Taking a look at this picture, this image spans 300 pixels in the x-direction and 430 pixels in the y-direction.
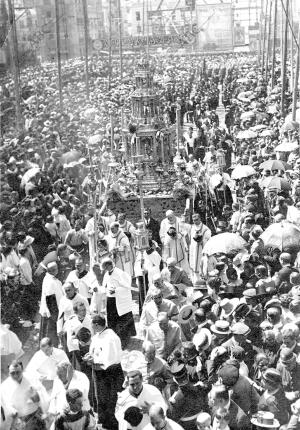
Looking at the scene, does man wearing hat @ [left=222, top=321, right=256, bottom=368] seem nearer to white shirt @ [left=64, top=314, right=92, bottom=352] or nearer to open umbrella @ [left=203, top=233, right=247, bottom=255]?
white shirt @ [left=64, top=314, right=92, bottom=352]

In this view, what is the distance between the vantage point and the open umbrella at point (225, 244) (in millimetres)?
8766

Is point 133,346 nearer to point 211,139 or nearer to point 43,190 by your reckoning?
point 43,190

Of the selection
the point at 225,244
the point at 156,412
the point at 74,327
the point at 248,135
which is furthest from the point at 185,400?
the point at 248,135

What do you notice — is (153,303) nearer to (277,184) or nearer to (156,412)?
(156,412)

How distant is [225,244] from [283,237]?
773 millimetres

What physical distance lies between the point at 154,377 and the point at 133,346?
270 centimetres

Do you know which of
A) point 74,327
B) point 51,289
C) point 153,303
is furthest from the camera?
point 51,289

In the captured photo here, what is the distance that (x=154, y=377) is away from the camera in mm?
5832

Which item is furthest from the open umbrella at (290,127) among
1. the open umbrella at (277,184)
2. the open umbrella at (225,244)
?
the open umbrella at (225,244)

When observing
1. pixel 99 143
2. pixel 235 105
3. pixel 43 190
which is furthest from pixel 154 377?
pixel 235 105

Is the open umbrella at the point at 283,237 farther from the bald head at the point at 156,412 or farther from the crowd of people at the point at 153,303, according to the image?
the bald head at the point at 156,412

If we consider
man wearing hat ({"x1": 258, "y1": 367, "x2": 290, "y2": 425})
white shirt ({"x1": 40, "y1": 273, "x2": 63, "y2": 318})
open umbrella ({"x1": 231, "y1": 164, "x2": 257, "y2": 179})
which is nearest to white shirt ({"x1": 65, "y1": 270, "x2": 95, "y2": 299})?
Answer: white shirt ({"x1": 40, "y1": 273, "x2": 63, "y2": 318})

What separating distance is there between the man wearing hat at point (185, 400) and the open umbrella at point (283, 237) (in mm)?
3418

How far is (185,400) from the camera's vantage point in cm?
561
